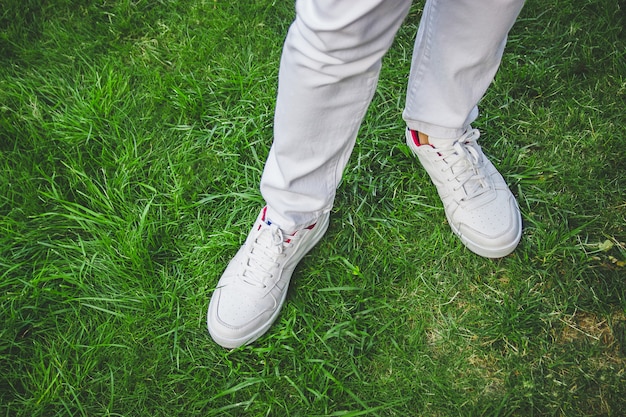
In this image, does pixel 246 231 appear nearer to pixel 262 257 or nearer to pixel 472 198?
pixel 262 257

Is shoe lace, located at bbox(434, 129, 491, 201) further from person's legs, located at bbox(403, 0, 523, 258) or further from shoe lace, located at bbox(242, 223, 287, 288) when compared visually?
shoe lace, located at bbox(242, 223, 287, 288)

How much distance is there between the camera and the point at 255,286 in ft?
5.12

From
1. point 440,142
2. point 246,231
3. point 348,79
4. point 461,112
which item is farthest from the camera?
point 246,231

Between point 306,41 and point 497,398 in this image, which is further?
point 497,398

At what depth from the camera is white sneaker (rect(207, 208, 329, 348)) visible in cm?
153

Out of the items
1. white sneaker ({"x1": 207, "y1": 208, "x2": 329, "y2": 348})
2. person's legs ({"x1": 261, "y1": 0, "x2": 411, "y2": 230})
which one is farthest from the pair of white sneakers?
person's legs ({"x1": 261, "y1": 0, "x2": 411, "y2": 230})

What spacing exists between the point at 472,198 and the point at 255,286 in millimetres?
687

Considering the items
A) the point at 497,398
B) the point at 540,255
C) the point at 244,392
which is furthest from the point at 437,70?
the point at 244,392

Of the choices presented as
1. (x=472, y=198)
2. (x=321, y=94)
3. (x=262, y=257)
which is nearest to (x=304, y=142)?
(x=321, y=94)

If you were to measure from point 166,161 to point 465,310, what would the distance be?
3.49 ft

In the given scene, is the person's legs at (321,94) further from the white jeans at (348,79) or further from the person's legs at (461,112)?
the person's legs at (461,112)

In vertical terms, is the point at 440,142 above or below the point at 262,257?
above

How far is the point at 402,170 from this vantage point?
73.3 inches

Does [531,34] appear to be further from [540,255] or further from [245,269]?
[245,269]
